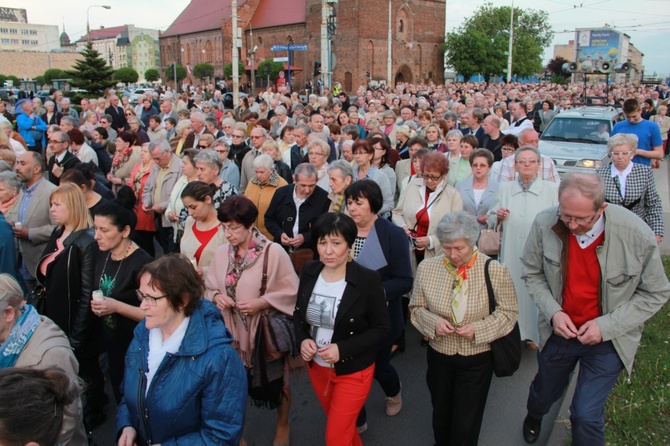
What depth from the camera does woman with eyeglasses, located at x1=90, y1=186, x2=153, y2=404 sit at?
4.05 metres

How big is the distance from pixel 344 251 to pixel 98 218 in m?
1.85

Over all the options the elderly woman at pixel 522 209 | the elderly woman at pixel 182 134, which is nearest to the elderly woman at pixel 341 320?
the elderly woman at pixel 522 209

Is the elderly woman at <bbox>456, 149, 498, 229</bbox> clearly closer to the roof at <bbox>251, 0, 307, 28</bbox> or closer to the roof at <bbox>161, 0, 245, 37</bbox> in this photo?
the roof at <bbox>251, 0, 307, 28</bbox>

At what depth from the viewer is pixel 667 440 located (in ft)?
13.6

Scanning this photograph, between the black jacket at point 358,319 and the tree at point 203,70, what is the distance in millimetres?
74270

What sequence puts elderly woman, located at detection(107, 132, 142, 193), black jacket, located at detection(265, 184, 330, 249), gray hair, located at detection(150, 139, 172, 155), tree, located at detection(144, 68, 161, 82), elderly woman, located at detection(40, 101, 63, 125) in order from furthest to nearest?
tree, located at detection(144, 68, 161, 82)
elderly woman, located at detection(40, 101, 63, 125)
elderly woman, located at detection(107, 132, 142, 193)
gray hair, located at detection(150, 139, 172, 155)
black jacket, located at detection(265, 184, 330, 249)

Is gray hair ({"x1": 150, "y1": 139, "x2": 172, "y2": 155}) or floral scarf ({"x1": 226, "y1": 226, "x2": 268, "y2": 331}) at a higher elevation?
gray hair ({"x1": 150, "y1": 139, "x2": 172, "y2": 155})

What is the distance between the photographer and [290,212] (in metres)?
5.84

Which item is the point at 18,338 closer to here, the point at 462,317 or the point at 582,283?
the point at 462,317

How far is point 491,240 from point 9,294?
13.7ft

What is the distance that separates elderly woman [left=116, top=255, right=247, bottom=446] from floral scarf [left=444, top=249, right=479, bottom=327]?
147cm

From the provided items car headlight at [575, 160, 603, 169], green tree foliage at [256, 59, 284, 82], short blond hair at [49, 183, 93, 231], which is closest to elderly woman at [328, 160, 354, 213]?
short blond hair at [49, 183, 93, 231]

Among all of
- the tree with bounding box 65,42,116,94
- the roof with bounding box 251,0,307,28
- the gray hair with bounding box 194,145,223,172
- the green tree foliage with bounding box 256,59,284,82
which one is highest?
the roof with bounding box 251,0,307,28

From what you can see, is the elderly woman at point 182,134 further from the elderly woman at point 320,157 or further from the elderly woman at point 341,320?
the elderly woman at point 341,320
